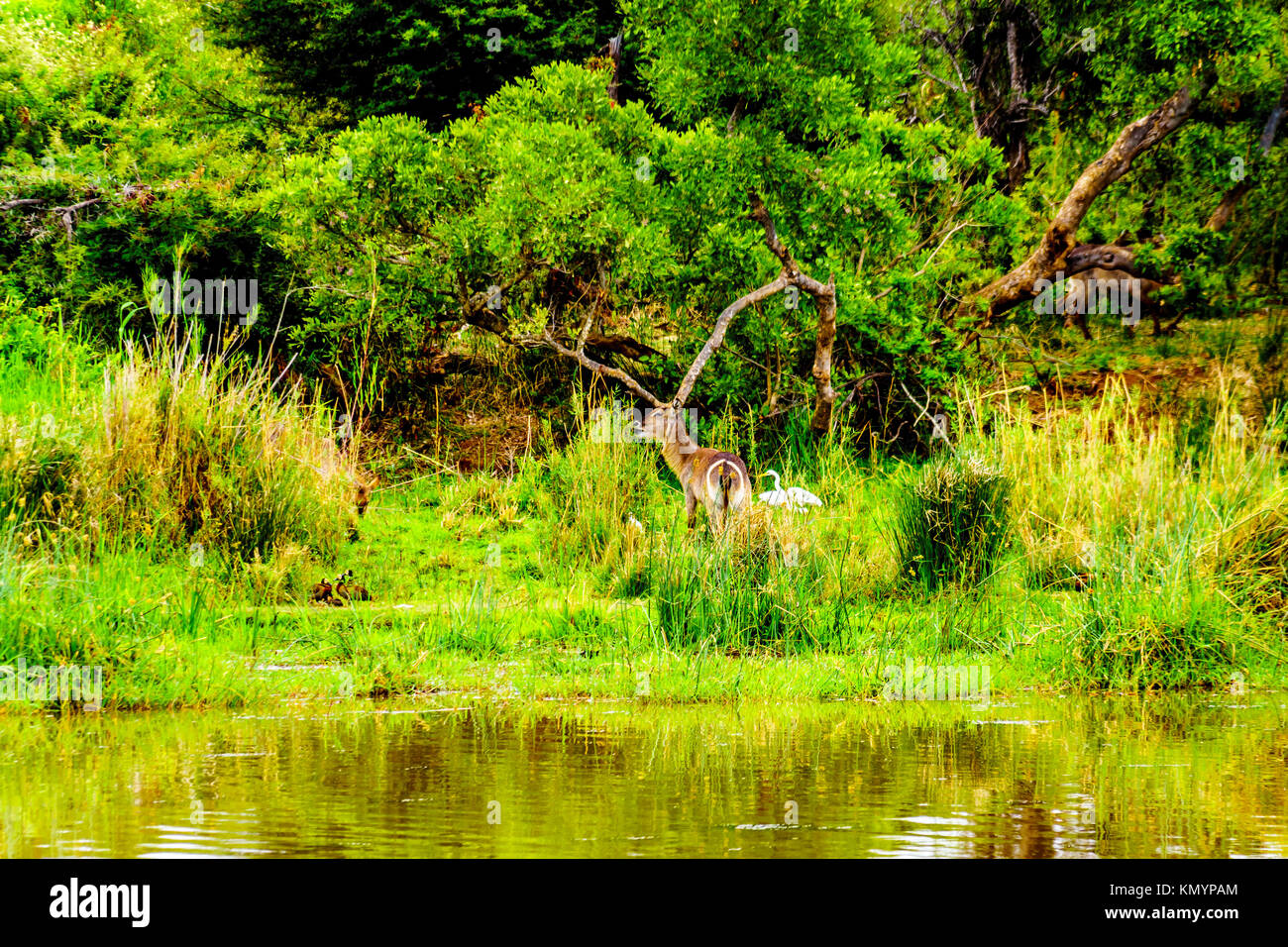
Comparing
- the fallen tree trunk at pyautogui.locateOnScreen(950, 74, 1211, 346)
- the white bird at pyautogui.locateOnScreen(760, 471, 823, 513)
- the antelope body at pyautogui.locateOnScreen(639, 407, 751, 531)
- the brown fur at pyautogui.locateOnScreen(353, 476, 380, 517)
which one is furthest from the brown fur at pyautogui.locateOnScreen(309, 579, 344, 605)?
the fallen tree trunk at pyautogui.locateOnScreen(950, 74, 1211, 346)

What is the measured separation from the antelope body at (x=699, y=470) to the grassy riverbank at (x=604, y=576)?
0.29 meters

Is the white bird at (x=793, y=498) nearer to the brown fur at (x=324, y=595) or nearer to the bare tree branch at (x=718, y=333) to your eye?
the bare tree branch at (x=718, y=333)

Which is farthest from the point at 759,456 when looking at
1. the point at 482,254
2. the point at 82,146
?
the point at 82,146

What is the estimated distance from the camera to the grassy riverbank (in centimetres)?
674

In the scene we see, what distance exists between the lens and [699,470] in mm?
9773

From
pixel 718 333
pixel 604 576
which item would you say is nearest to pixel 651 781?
pixel 604 576

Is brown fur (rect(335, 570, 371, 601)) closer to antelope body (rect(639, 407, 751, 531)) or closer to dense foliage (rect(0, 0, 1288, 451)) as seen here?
antelope body (rect(639, 407, 751, 531))

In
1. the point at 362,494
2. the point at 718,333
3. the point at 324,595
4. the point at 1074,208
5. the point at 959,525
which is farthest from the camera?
the point at 1074,208

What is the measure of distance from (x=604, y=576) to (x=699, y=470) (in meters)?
1.46

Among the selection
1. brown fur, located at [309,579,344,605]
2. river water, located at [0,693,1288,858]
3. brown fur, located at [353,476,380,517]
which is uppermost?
brown fur, located at [353,476,380,517]

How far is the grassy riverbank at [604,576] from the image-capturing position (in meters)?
6.74

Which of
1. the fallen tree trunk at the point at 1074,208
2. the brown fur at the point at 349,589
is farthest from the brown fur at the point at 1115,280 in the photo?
the brown fur at the point at 349,589

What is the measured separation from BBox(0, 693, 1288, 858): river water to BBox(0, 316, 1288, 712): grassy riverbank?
0.43m

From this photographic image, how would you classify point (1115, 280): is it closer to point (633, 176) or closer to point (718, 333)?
point (718, 333)
